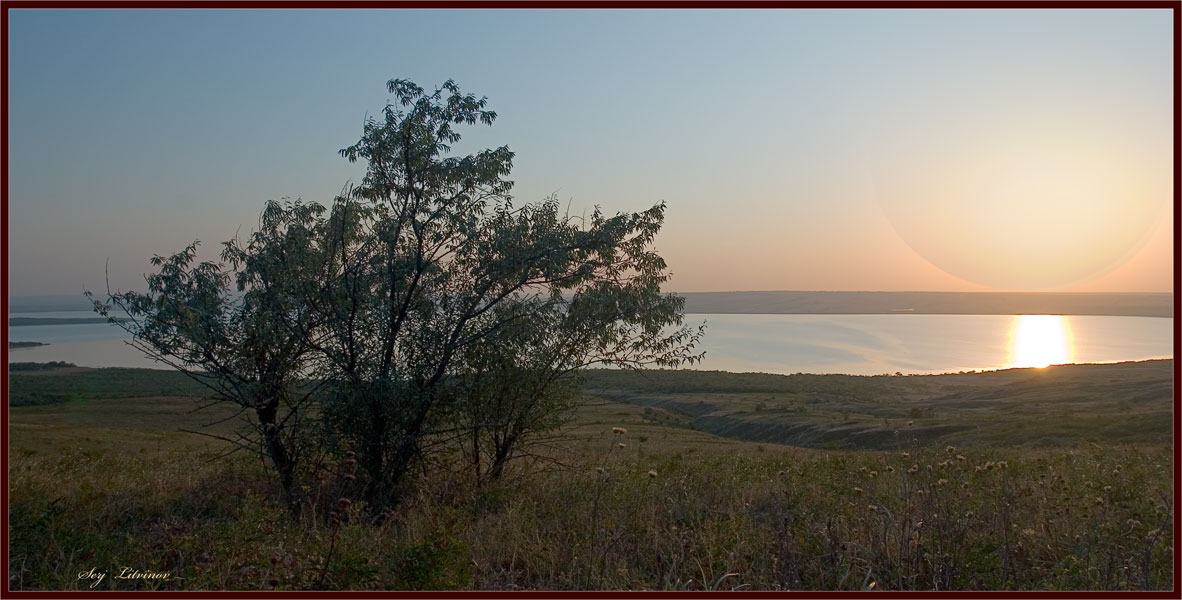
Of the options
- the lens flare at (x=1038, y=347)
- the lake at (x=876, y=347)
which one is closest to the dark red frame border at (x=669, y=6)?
the lake at (x=876, y=347)

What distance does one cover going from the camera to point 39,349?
97.8m

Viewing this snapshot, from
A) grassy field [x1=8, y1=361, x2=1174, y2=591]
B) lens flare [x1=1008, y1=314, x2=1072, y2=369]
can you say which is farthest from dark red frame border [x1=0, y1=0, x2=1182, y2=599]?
lens flare [x1=1008, y1=314, x2=1072, y2=369]

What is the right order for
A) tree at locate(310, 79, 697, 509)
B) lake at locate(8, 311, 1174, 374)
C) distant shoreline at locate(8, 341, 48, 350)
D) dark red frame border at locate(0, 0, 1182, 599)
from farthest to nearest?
distant shoreline at locate(8, 341, 48, 350) < lake at locate(8, 311, 1174, 374) < tree at locate(310, 79, 697, 509) < dark red frame border at locate(0, 0, 1182, 599)

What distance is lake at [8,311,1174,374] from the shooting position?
9012cm

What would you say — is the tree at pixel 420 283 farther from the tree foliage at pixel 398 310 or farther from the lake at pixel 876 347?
the lake at pixel 876 347

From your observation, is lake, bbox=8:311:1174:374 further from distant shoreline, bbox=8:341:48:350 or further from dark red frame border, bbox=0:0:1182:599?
dark red frame border, bbox=0:0:1182:599

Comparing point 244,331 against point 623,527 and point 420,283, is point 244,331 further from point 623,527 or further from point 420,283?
point 623,527

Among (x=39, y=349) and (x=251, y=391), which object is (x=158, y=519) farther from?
(x=39, y=349)

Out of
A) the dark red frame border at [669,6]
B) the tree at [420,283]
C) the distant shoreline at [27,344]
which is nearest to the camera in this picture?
the dark red frame border at [669,6]

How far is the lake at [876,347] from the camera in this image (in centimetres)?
9012

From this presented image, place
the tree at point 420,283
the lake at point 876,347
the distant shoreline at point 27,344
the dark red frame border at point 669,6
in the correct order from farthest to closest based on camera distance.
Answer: the distant shoreline at point 27,344
the lake at point 876,347
the tree at point 420,283
the dark red frame border at point 669,6

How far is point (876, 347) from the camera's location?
121000 mm

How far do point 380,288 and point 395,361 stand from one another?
2.93ft

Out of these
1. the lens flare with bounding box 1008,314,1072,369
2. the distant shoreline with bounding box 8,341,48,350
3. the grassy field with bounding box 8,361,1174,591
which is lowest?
the grassy field with bounding box 8,361,1174,591
